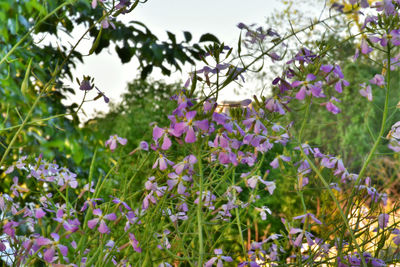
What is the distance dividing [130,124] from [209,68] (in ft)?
10.8

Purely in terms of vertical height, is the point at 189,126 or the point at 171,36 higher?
the point at 171,36

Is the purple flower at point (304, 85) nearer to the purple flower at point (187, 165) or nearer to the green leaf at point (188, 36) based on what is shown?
the purple flower at point (187, 165)

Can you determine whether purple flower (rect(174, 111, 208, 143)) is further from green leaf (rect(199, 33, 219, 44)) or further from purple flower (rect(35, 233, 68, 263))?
green leaf (rect(199, 33, 219, 44))

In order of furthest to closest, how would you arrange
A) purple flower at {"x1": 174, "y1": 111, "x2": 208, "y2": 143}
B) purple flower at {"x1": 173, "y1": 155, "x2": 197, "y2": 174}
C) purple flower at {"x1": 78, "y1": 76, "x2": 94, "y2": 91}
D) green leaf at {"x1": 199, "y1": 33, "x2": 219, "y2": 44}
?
green leaf at {"x1": 199, "y1": 33, "x2": 219, "y2": 44} < purple flower at {"x1": 78, "y1": 76, "x2": 94, "y2": 91} < purple flower at {"x1": 173, "y1": 155, "x2": 197, "y2": 174} < purple flower at {"x1": 174, "y1": 111, "x2": 208, "y2": 143}

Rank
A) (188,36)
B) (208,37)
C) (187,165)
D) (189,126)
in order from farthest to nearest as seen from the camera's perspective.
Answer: (188,36)
(208,37)
(187,165)
(189,126)

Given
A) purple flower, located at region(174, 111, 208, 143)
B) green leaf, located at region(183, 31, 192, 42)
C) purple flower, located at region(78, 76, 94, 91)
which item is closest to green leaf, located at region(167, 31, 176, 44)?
green leaf, located at region(183, 31, 192, 42)

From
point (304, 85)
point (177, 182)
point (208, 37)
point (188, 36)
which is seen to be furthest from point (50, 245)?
point (188, 36)

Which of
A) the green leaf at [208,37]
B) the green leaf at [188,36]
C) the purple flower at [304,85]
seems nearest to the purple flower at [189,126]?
the purple flower at [304,85]

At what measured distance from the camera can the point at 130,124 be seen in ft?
14.0

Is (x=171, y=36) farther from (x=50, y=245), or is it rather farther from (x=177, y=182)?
(x=50, y=245)

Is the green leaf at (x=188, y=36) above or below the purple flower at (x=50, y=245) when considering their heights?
above

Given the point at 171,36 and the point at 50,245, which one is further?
the point at 171,36

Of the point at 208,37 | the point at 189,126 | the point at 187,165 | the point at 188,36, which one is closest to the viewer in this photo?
the point at 189,126

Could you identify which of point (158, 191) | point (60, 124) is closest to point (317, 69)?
point (158, 191)
